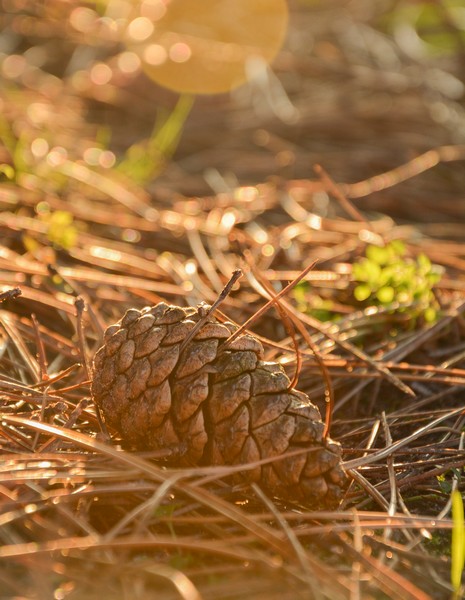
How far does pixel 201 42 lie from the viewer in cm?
495

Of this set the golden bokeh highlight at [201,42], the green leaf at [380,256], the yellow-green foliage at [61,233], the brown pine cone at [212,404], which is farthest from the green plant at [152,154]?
the brown pine cone at [212,404]

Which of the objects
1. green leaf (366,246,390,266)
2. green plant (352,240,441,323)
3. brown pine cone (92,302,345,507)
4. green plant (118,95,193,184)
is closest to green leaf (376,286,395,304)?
green plant (352,240,441,323)

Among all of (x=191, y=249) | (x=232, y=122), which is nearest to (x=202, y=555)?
(x=191, y=249)

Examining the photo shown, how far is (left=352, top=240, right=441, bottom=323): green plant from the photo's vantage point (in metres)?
2.16

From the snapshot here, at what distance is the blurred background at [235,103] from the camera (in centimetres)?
363

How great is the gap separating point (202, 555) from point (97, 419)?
412mm

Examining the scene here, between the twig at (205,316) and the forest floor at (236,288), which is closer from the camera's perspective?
the forest floor at (236,288)

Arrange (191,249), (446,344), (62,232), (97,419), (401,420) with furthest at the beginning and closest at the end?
1. (191,249)
2. (62,232)
3. (446,344)
4. (401,420)
5. (97,419)

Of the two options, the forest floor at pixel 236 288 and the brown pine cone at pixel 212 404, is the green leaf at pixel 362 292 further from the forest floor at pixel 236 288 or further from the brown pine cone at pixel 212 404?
the brown pine cone at pixel 212 404

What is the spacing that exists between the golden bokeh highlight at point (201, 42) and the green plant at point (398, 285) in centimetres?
283

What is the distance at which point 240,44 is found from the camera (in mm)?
5340

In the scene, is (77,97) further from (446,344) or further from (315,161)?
(446,344)

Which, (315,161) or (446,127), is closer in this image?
(315,161)

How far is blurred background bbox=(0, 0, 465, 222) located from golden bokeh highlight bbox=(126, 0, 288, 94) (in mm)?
18
